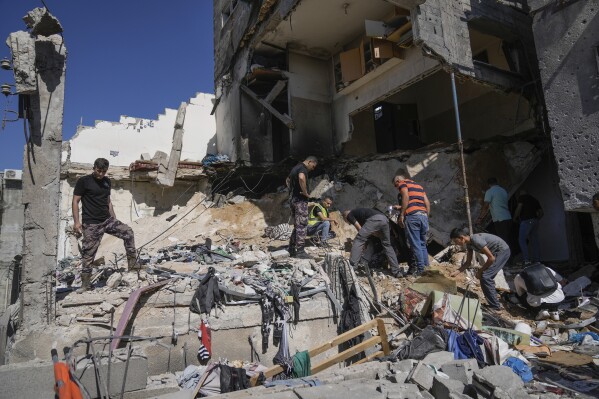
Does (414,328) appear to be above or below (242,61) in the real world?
below

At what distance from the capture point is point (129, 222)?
1256cm

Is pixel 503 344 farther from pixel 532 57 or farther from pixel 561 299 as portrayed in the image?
pixel 532 57

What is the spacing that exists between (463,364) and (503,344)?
1.15m

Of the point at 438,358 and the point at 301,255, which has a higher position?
the point at 301,255

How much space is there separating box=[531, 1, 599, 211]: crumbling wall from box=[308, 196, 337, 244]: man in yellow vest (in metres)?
4.34

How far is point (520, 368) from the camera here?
4352mm

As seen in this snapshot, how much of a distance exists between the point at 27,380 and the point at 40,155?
2.53 meters

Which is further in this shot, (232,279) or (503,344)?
(232,279)

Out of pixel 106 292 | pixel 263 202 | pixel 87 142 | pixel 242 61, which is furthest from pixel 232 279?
pixel 87 142

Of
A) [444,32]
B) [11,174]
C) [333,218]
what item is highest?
[444,32]

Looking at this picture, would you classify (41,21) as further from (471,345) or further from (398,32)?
(398,32)

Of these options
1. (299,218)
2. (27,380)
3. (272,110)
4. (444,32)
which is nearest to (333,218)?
(299,218)

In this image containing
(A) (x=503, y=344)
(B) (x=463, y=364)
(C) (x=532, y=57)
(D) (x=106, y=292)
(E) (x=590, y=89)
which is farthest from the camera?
(C) (x=532, y=57)

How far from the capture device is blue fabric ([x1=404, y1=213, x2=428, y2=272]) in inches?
260
